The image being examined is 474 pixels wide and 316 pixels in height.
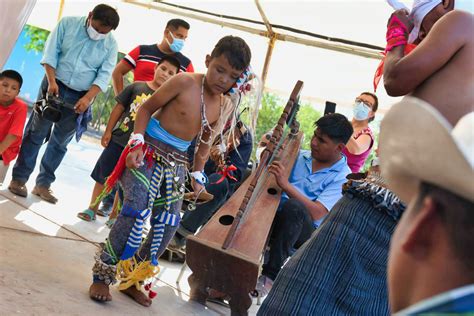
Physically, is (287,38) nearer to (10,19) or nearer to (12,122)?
(12,122)

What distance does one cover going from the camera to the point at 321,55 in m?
8.33

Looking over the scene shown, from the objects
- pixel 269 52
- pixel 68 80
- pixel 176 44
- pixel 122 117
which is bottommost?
pixel 122 117

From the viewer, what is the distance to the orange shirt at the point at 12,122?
17.9 feet

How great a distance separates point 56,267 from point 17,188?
1.90 meters

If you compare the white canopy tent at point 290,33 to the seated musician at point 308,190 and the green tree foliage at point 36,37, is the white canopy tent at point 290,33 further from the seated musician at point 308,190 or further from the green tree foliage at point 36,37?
the green tree foliage at point 36,37

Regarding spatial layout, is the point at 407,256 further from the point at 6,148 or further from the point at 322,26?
the point at 322,26

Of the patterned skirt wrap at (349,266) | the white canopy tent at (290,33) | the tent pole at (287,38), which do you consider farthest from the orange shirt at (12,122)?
the tent pole at (287,38)

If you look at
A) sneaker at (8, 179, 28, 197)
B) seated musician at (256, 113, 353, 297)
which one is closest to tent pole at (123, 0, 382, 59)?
seated musician at (256, 113, 353, 297)

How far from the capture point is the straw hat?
99 centimetres

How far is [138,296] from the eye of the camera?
3.90 m

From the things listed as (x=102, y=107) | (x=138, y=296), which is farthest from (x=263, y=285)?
(x=102, y=107)

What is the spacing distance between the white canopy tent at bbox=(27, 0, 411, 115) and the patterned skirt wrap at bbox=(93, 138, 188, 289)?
4084 mm

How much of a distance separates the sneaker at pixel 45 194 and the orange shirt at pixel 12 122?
0.38 metres

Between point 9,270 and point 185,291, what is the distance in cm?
142
